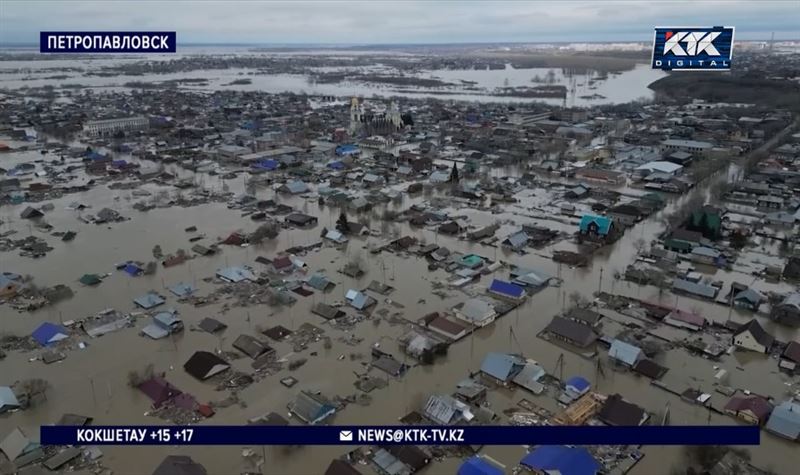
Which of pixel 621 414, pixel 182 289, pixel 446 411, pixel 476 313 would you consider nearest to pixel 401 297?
pixel 476 313

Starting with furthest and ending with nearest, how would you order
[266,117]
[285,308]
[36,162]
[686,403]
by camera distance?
1. [266,117]
2. [36,162]
3. [285,308]
4. [686,403]

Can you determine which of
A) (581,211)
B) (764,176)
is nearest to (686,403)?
(581,211)

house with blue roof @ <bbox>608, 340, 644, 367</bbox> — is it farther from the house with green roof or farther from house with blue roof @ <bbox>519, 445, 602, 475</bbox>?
the house with green roof

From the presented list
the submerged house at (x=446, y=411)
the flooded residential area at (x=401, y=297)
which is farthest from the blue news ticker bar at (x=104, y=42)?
the submerged house at (x=446, y=411)

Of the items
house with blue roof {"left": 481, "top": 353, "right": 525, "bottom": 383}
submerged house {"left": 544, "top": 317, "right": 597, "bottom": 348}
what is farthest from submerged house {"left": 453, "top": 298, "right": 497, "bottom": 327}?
house with blue roof {"left": 481, "top": 353, "right": 525, "bottom": 383}

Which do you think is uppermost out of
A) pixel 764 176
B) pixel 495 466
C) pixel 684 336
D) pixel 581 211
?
pixel 764 176

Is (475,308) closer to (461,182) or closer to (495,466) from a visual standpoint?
(495,466)
